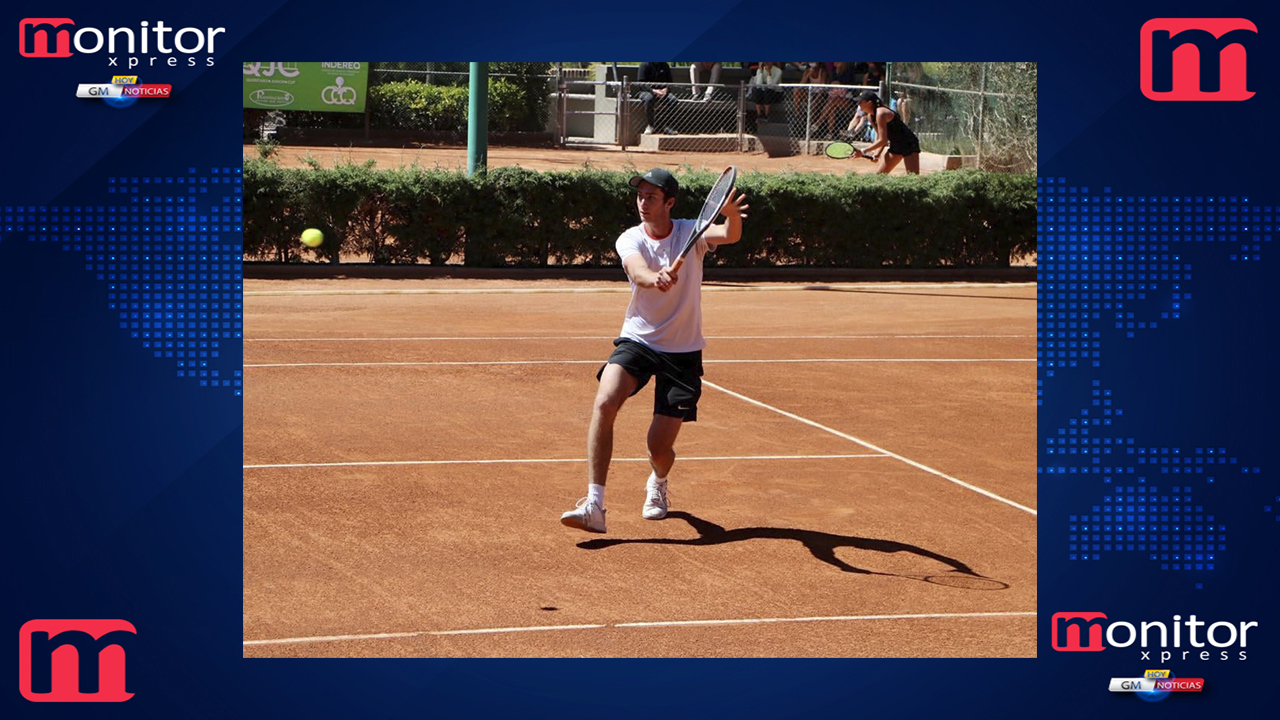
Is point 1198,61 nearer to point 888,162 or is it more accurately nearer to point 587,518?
point 587,518

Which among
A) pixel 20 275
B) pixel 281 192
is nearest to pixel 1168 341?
pixel 20 275

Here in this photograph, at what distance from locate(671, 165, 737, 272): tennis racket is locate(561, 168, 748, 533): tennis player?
3.3 inches

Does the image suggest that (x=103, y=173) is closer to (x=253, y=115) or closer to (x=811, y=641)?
(x=811, y=641)

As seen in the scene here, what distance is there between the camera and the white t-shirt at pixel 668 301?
799cm

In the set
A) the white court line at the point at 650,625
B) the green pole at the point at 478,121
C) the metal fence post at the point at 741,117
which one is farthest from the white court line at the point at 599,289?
the white court line at the point at 650,625

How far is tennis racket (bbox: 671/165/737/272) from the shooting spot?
7.56m

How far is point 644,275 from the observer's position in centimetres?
770

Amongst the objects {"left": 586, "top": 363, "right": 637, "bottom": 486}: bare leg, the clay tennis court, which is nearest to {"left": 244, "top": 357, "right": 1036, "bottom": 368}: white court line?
the clay tennis court

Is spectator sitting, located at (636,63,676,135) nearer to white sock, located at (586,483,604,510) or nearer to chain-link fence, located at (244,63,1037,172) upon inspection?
chain-link fence, located at (244,63,1037,172)

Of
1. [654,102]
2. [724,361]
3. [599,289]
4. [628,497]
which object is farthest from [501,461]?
[654,102]

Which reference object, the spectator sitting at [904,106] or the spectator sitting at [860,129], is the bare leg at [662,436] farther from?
the spectator sitting at [904,106]

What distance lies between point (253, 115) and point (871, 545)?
77.3ft

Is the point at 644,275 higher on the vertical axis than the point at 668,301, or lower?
higher

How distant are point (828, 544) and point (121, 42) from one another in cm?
434
